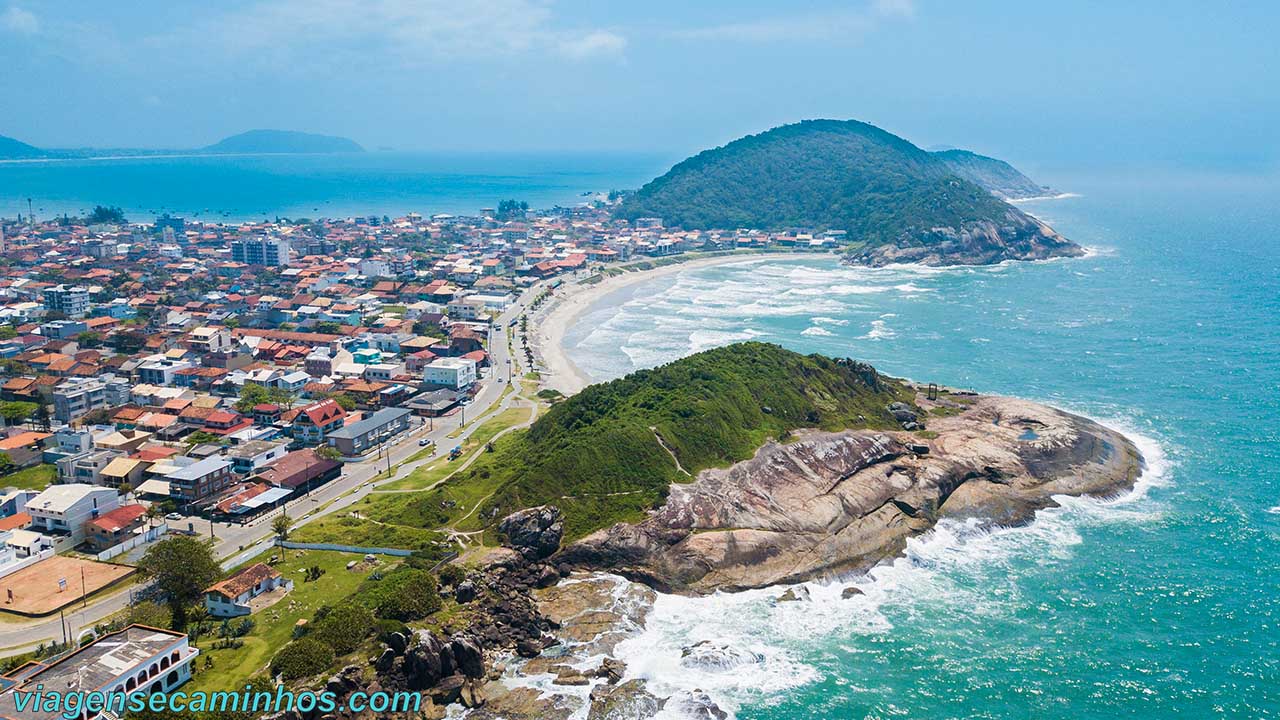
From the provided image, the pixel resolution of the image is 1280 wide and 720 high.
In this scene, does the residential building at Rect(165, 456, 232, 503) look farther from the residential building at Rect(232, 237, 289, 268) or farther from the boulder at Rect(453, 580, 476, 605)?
the residential building at Rect(232, 237, 289, 268)

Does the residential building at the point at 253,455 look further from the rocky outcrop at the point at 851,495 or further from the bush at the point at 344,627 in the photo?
the rocky outcrop at the point at 851,495

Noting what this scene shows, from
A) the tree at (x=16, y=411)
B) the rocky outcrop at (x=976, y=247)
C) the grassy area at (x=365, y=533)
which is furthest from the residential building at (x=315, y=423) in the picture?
the rocky outcrop at (x=976, y=247)

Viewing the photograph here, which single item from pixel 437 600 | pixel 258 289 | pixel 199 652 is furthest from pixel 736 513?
pixel 258 289

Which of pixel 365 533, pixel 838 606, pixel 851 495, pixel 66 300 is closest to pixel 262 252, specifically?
pixel 66 300

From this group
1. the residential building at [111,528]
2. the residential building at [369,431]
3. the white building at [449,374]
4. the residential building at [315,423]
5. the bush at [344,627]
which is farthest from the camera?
the white building at [449,374]

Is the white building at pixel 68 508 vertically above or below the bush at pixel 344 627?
above

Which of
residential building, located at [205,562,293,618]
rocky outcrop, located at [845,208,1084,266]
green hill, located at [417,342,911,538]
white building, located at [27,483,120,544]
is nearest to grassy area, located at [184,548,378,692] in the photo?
residential building, located at [205,562,293,618]

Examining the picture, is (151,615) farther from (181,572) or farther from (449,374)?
(449,374)
